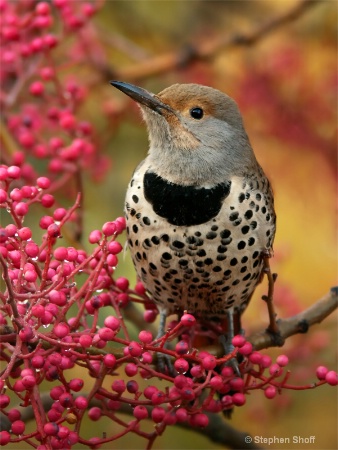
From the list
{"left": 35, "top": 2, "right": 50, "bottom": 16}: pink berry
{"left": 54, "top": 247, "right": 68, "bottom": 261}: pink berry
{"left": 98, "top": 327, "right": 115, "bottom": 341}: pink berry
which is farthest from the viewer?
{"left": 35, "top": 2, "right": 50, "bottom": 16}: pink berry

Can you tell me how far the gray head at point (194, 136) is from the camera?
3.11 m

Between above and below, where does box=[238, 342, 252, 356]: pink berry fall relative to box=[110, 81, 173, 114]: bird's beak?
below

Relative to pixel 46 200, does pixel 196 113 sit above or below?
above

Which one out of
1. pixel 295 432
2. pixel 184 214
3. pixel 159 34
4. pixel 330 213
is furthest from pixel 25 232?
pixel 159 34

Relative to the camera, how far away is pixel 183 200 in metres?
3.01

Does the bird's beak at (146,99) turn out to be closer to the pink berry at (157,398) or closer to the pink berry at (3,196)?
the pink berry at (3,196)

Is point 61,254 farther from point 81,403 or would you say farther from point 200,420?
point 200,420

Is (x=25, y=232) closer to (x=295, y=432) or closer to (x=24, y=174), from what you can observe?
(x=24, y=174)

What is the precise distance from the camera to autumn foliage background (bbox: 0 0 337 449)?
4039 mm

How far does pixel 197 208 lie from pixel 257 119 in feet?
6.51

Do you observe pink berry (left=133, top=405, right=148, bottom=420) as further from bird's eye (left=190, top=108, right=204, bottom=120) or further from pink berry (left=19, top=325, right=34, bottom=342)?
bird's eye (left=190, top=108, right=204, bottom=120)

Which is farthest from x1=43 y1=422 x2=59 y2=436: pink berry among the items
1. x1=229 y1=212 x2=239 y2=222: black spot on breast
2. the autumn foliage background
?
the autumn foliage background

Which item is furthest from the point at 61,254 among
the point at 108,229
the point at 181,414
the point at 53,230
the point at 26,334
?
the point at 181,414

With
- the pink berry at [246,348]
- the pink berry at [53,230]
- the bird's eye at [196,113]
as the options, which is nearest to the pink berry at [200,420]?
the pink berry at [246,348]
